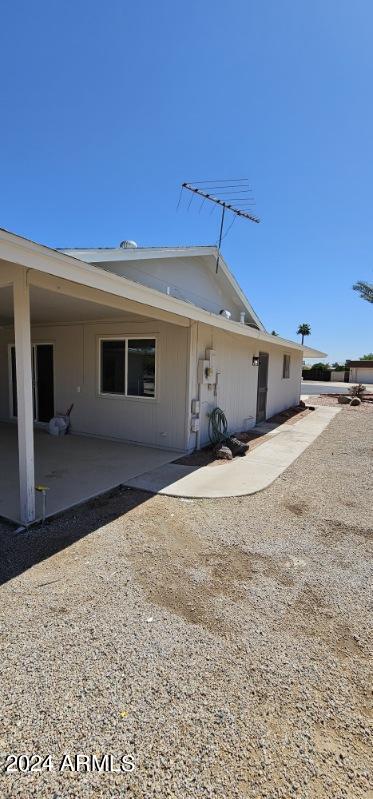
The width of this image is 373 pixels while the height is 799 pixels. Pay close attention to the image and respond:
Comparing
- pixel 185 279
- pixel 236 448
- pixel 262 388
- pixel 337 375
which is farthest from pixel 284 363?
pixel 337 375

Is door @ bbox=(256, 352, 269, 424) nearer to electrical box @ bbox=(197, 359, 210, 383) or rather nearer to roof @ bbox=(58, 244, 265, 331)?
roof @ bbox=(58, 244, 265, 331)

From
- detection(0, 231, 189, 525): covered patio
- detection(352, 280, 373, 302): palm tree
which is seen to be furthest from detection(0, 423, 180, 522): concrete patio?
detection(352, 280, 373, 302): palm tree

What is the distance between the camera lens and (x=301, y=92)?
785 cm

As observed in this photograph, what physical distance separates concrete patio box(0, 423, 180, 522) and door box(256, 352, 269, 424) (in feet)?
16.2

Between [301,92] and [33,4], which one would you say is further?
[301,92]

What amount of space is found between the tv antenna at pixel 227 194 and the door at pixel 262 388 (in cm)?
324

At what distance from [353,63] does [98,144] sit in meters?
5.84

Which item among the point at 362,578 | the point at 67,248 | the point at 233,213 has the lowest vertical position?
the point at 362,578

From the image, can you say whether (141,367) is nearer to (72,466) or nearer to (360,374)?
(72,466)

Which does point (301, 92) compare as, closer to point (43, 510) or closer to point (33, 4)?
point (33, 4)

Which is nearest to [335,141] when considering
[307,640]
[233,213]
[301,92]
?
[301,92]

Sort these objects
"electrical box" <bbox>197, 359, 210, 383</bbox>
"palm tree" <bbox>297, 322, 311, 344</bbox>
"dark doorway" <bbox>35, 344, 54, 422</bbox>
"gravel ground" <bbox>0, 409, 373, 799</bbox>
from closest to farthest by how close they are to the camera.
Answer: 1. "gravel ground" <bbox>0, 409, 373, 799</bbox>
2. "electrical box" <bbox>197, 359, 210, 383</bbox>
3. "dark doorway" <bbox>35, 344, 54, 422</bbox>
4. "palm tree" <bbox>297, 322, 311, 344</bbox>

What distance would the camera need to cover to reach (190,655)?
7.12ft

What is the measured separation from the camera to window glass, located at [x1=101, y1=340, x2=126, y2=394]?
776cm
